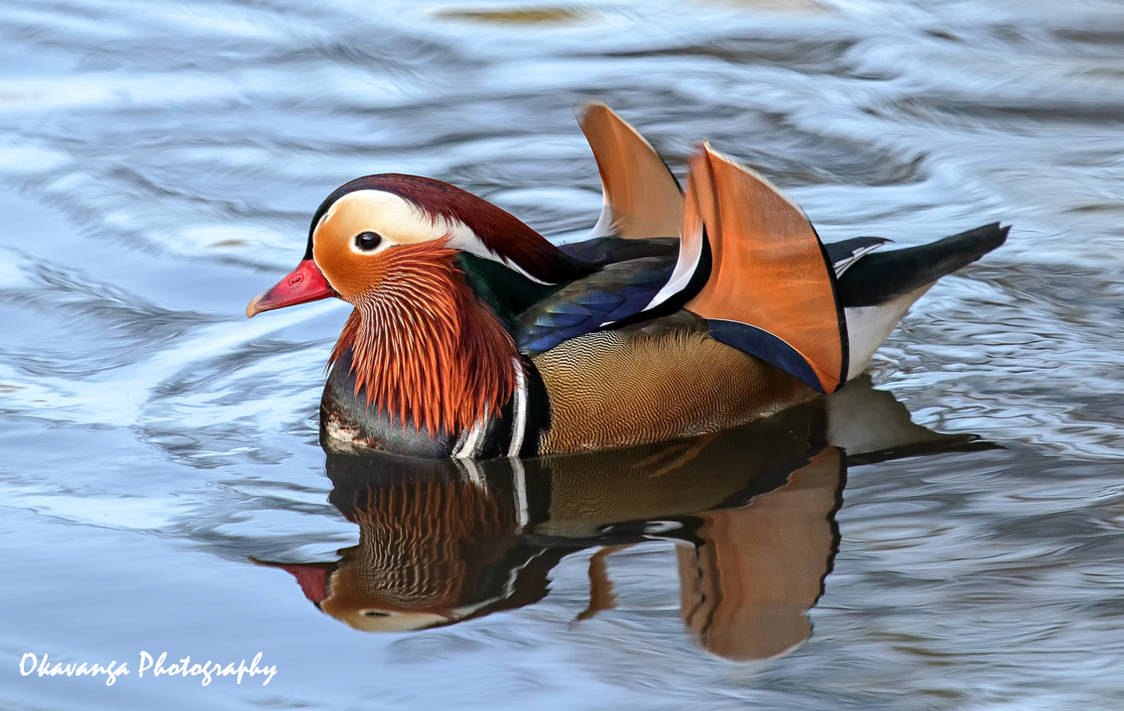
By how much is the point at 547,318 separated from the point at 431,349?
1.25ft

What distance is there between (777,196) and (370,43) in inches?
208

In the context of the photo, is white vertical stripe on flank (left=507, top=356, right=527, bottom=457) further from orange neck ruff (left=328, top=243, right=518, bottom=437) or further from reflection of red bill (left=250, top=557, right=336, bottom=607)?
reflection of red bill (left=250, top=557, right=336, bottom=607)

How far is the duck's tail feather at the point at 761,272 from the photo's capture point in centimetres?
510

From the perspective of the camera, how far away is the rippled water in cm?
394

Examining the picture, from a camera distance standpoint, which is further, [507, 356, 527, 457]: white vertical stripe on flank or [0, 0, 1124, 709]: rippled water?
[507, 356, 527, 457]: white vertical stripe on flank

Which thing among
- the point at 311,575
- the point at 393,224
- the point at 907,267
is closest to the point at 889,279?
the point at 907,267

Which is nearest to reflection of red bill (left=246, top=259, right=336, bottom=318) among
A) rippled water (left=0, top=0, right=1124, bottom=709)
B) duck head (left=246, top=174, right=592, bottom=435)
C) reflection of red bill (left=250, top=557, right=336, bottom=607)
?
duck head (left=246, top=174, right=592, bottom=435)

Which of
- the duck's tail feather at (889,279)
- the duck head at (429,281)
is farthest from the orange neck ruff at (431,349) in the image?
the duck's tail feather at (889,279)

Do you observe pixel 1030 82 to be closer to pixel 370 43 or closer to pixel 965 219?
pixel 965 219

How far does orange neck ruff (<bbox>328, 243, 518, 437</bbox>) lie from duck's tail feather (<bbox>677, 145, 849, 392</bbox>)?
651mm

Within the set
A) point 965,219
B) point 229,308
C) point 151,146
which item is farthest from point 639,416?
point 151,146

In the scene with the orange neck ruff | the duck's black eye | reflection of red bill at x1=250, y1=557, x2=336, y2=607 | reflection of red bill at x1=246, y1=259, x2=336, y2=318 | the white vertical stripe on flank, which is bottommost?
reflection of red bill at x1=250, y1=557, x2=336, y2=607

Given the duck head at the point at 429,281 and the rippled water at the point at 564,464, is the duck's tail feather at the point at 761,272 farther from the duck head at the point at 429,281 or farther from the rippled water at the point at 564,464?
the duck head at the point at 429,281

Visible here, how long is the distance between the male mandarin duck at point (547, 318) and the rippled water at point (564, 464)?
0.48ft
